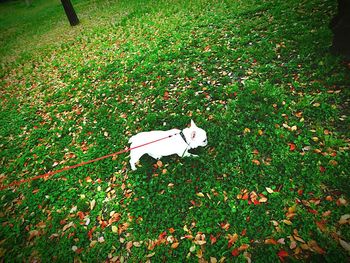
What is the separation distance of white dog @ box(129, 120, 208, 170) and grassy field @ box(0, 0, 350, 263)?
42 cm

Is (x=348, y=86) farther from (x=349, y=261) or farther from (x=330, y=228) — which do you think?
(x=349, y=261)

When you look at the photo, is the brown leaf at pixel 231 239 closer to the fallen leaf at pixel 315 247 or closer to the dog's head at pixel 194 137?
the fallen leaf at pixel 315 247

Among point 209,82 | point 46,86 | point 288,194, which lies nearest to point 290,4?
point 209,82

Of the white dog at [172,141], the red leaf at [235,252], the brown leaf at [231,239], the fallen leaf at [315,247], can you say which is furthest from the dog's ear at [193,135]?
the fallen leaf at [315,247]

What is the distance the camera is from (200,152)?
4.43m

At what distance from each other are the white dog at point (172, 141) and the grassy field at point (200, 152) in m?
0.42

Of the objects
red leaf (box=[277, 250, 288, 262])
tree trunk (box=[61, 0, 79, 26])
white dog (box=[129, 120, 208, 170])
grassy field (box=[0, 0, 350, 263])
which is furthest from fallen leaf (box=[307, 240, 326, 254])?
tree trunk (box=[61, 0, 79, 26])

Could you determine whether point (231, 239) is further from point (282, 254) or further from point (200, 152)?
point (200, 152)

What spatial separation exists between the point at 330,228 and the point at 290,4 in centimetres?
824

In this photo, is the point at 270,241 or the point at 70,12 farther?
the point at 70,12

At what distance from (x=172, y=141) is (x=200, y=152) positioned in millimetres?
762

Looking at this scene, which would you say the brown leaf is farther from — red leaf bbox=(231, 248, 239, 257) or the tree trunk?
the tree trunk

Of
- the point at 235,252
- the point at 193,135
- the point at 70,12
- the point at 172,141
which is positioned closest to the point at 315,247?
the point at 235,252

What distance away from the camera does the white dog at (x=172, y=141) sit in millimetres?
4045
